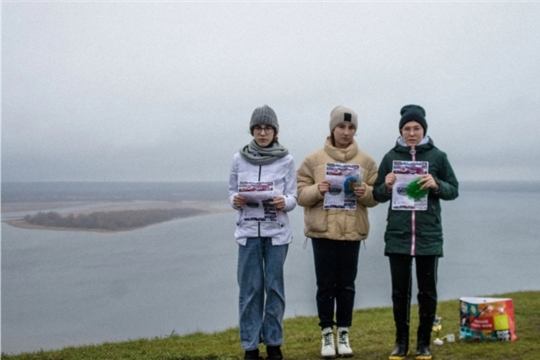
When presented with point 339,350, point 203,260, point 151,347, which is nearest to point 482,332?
point 339,350

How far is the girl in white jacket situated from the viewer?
545 centimetres

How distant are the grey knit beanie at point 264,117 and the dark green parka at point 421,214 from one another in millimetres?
1192

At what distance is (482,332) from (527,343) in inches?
18.7

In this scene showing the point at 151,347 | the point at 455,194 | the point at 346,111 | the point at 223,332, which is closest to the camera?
the point at 455,194

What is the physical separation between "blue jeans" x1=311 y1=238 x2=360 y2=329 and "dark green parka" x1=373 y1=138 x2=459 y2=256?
1.38ft

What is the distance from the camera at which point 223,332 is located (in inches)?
378

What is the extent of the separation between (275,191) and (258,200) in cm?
19

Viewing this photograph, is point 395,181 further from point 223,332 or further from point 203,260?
point 203,260

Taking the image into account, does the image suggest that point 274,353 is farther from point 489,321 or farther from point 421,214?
point 489,321

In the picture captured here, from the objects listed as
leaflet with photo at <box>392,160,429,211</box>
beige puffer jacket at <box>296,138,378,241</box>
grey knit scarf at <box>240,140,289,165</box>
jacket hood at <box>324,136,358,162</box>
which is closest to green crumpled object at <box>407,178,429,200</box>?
leaflet with photo at <box>392,160,429,211</box>

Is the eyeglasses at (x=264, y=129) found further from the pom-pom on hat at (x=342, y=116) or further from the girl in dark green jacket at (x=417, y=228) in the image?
the girl in dark green jacket at (x=417, y=228)

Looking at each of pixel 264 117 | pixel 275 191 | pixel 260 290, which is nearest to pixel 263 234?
pixel 275 191

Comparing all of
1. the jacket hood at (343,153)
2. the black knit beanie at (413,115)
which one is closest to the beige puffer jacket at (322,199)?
the jacket hood at (343,153)

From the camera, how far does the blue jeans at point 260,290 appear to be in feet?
17.9
